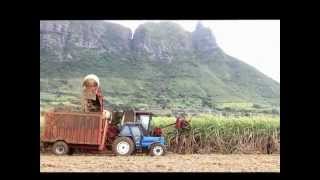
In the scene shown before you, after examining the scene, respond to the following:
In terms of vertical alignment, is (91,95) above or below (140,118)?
above

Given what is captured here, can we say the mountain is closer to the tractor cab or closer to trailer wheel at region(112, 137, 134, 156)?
the tractor cab

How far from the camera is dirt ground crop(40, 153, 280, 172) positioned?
22.4 ft

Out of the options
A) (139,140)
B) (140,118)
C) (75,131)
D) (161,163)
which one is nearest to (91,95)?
(75,131)

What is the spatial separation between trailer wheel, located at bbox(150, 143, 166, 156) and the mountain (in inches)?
16.0

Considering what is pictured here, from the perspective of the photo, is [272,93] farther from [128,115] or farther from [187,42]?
[128,115]

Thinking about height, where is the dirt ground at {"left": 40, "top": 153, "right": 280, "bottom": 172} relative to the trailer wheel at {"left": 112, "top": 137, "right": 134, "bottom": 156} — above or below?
below

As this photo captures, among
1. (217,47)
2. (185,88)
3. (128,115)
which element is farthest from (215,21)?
(128,115)

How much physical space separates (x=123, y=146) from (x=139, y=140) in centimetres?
17

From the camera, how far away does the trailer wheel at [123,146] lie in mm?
6871

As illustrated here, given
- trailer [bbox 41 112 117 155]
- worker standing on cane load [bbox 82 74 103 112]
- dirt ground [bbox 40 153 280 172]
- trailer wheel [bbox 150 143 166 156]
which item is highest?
worker standing on cane load [bbox 82 74 103 112]

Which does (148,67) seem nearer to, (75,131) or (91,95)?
(91,95)

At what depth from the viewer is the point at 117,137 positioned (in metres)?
6.88

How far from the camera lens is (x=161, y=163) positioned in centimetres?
686

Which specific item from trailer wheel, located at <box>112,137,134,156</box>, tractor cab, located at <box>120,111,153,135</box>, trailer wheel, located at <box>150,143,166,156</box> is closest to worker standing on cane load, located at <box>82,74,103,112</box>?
tractor cab, located at <box>120,111,153,135</box>
